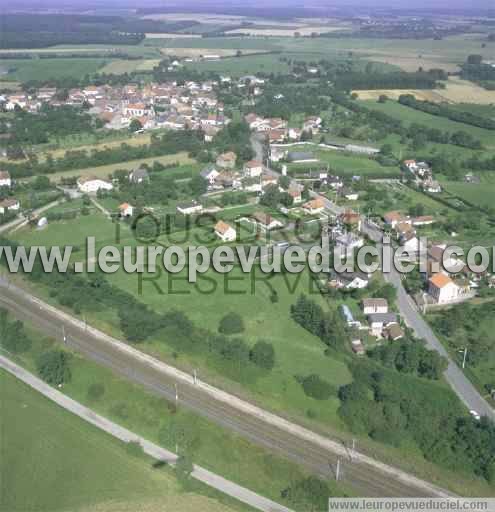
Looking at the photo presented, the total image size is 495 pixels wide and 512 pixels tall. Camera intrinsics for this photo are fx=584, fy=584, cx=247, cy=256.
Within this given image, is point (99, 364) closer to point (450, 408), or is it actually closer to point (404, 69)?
point (450, 408)

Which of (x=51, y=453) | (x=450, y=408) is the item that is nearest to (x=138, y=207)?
(x=51, y=453)

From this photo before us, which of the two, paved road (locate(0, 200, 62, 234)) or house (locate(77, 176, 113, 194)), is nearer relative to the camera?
paved road (locate(0, 200, 62, 234))

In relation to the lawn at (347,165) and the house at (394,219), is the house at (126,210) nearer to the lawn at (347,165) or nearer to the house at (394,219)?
the lawn at (347,165)

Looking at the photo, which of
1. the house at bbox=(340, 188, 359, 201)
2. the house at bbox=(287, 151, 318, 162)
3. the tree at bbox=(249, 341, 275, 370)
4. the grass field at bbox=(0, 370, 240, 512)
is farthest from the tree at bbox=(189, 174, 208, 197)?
the grass field at bbox=(0, 370, 240, 512)

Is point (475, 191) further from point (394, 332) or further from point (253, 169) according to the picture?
point (394, 332)

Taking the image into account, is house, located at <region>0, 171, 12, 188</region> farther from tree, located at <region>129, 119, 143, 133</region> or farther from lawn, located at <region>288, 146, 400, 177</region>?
lawn, located at <region>288, 146, 400, 177</region>

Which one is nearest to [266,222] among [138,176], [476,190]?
[138,176]

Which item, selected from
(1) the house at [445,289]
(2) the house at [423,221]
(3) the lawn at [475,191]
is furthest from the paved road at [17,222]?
(3) the lawn at [475,191]

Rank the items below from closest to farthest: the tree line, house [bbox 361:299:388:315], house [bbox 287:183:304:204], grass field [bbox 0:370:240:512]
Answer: grass field [bbox 0:370:240:512]
house [bbox 361:299:388:315]
house [bbox 287:183:304:204]
the tree line

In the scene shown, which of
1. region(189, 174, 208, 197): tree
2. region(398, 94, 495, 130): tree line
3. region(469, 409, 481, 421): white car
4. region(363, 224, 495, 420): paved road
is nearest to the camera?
region(469, 409, 481, 421): white car
